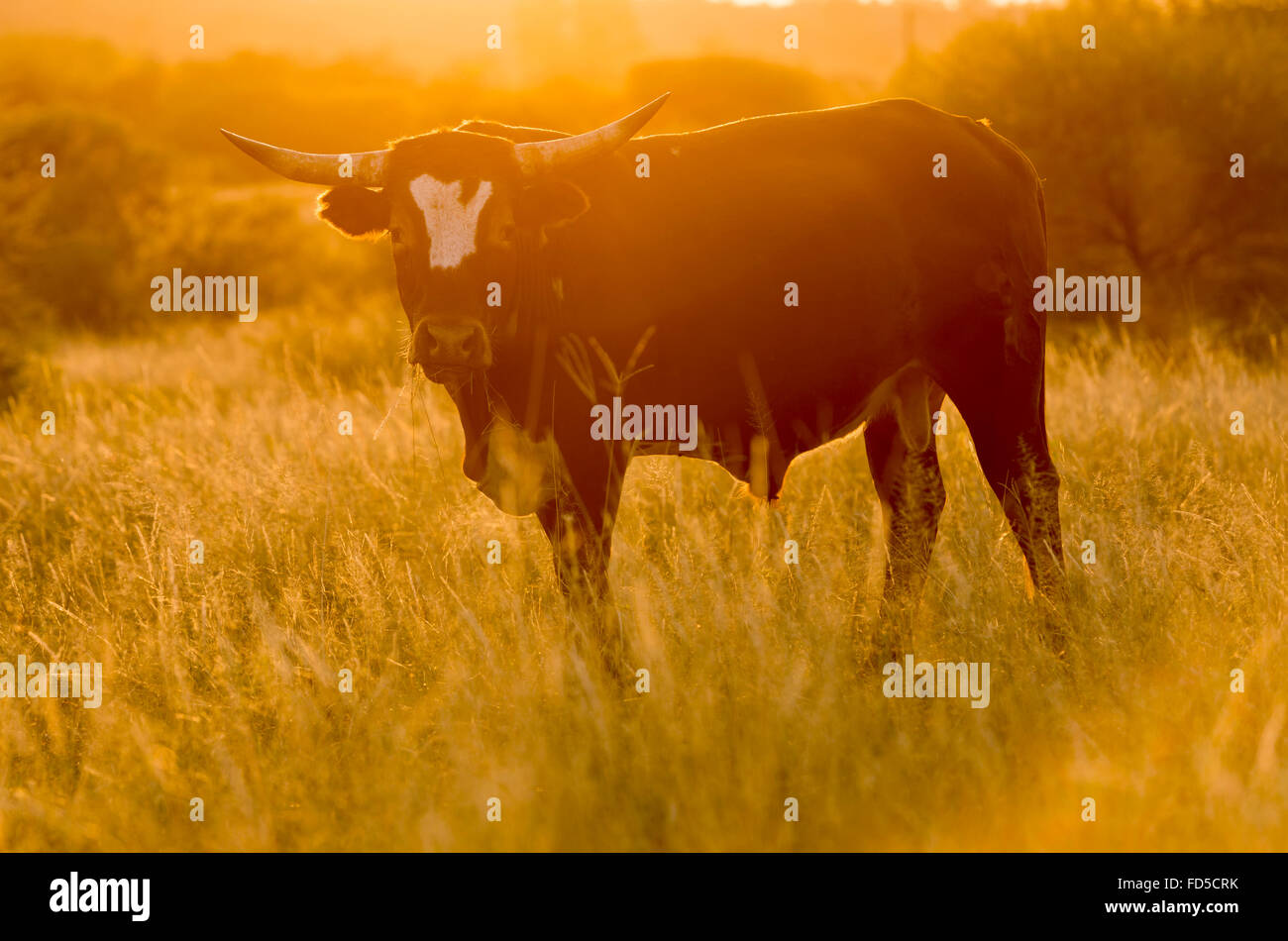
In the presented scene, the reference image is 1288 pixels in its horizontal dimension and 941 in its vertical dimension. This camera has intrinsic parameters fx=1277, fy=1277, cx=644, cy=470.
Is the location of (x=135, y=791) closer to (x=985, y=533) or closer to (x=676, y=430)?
(x=676, y=430)

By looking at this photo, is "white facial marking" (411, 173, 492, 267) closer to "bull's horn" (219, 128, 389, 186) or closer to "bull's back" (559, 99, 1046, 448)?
"bull's horn" (219, 128, 389, 186)

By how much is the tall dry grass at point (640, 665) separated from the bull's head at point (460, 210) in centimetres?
105

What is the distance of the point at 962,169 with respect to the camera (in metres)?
5.37

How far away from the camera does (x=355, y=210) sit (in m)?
4.84

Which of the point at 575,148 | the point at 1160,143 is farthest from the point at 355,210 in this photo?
the point at 1160,143

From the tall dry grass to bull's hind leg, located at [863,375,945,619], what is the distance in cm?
14

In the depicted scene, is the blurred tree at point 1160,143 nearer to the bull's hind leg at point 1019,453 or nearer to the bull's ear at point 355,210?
the bull's hind leg at point 1019,453

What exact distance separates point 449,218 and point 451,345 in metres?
0.48

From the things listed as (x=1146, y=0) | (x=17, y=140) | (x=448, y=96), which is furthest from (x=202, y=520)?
(x=448, y=96)

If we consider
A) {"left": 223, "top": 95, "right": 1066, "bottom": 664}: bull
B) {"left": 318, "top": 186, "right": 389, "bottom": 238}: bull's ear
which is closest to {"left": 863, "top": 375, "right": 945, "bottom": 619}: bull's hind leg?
{"left": 223, "top": 95, "right": 1066, "bottom": 664}: bull

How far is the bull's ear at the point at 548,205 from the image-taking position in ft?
15.0

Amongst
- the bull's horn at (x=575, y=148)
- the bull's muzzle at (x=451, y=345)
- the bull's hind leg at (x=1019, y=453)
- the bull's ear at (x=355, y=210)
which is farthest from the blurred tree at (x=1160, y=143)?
the bull's muzzle at (x=451, y=345)

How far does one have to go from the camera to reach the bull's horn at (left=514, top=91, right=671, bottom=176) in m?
4.57

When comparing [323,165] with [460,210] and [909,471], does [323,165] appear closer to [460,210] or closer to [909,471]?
[460,210]
